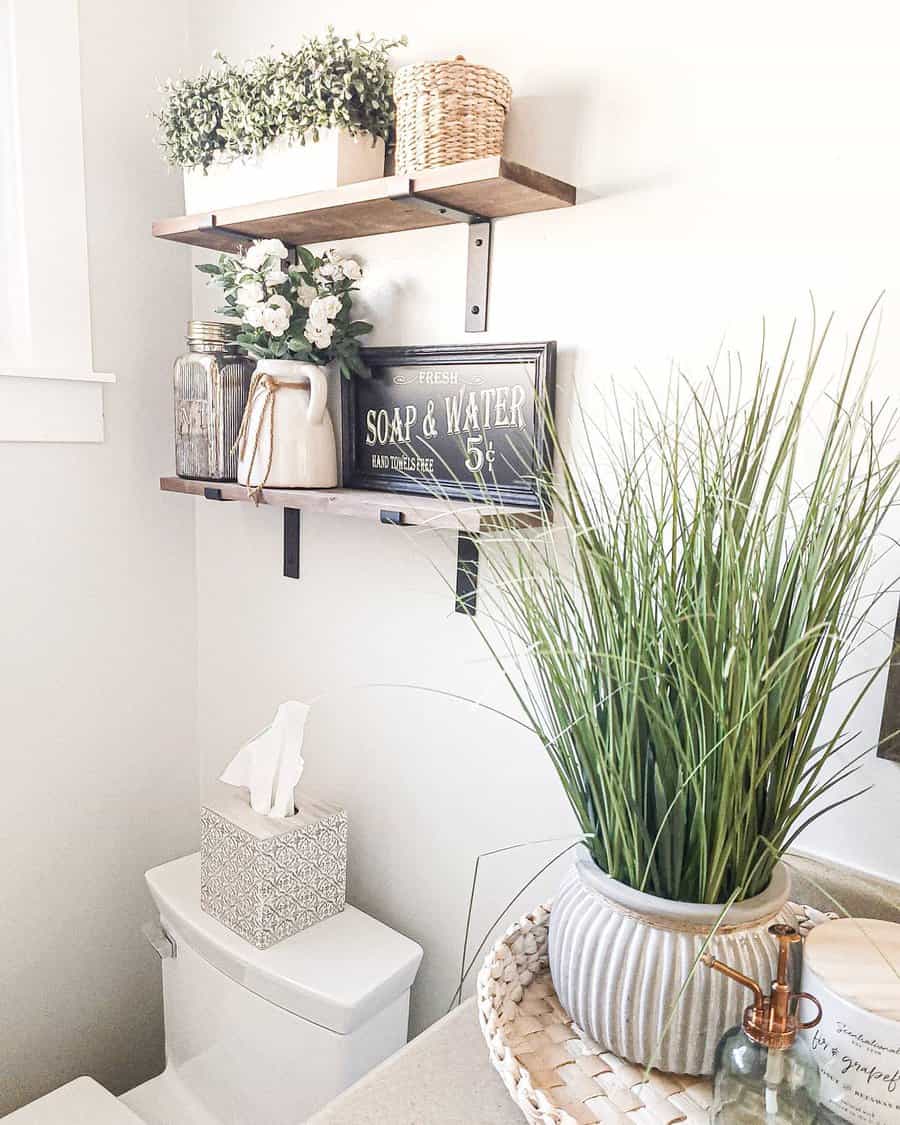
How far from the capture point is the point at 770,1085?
54 centimetres

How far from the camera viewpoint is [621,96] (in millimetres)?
914

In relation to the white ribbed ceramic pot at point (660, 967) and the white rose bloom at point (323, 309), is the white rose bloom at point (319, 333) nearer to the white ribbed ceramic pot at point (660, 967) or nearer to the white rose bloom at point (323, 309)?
the white rose bloom at point (323, 309)

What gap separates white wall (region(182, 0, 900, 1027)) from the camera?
79cm

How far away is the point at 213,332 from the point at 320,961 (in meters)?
0.84

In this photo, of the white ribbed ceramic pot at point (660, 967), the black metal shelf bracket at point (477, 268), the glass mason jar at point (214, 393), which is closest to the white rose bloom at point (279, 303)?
the glass mason jar at point (214, 393)

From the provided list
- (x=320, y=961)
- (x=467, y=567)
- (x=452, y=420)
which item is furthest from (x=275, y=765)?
(x=452, y=420)

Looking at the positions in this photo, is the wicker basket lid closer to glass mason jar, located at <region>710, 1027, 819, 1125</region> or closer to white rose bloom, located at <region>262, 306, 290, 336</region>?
white rose bloom, located at <region>262, 306, 290, 336</region>

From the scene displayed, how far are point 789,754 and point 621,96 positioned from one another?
69cm

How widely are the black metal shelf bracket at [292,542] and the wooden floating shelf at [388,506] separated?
124mm

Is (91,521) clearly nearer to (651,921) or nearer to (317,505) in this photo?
(317,505)

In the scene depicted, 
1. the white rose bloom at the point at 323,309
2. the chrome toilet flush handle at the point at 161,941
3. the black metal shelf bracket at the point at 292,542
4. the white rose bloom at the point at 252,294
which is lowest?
the chrome toilet flush handle at the point at 161,941

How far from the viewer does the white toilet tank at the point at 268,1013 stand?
1056mm

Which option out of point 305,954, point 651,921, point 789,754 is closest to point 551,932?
point 651,921

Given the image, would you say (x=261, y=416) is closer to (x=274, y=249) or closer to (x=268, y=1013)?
(x=274, y=249)
